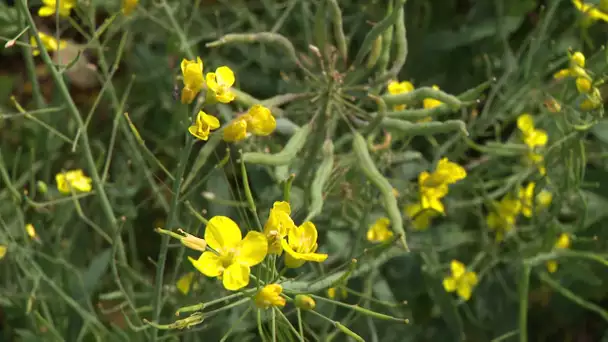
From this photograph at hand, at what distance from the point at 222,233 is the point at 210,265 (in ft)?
0.13

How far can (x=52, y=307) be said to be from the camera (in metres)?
1.24

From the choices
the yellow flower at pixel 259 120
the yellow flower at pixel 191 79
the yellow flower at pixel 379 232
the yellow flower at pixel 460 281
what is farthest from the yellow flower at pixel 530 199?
the yellow flower at pixel 191 79

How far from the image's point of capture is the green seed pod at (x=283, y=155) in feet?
3.24

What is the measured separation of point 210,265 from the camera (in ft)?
2.55

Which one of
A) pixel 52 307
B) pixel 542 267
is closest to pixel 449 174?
pixel 542 267

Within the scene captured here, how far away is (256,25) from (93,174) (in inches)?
22.8

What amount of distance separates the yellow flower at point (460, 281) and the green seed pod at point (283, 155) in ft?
1.41

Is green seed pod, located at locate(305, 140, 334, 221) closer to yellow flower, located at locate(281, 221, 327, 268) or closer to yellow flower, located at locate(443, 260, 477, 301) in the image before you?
yellow flower, located at locate(281, 221, 327, 268)

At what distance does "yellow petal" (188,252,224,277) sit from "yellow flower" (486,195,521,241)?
670mm

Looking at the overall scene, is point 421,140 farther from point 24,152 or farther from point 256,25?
point 24,152

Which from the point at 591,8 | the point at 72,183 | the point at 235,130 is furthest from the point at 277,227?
the point at 591,8

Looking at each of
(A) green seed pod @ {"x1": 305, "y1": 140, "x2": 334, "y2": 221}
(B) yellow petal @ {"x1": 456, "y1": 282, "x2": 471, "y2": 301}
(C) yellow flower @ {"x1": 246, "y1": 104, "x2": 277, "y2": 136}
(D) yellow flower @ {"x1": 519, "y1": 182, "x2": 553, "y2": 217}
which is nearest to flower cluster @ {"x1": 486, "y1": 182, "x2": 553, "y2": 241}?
(D) yellow flower @ {"x1": 519, "y1": 182, "x2": 553, "y2": 217}

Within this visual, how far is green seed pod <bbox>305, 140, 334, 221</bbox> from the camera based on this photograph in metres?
0.98

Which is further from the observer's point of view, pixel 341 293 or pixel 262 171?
pixel 262 171
